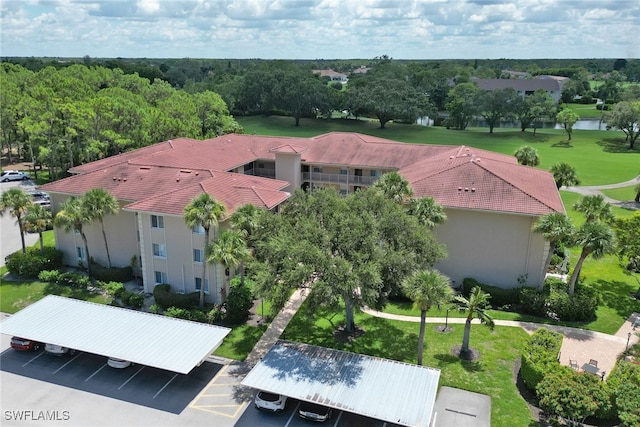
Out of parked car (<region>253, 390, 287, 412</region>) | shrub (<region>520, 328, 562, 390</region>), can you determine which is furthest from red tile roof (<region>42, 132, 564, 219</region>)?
parked car (<region>253, 390, 287, 412</region>)

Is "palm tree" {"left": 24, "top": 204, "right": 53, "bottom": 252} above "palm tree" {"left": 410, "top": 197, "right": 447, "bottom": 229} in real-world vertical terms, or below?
below

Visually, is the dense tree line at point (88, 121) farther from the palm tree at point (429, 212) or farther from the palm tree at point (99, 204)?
the palm tree at point (429, 212)

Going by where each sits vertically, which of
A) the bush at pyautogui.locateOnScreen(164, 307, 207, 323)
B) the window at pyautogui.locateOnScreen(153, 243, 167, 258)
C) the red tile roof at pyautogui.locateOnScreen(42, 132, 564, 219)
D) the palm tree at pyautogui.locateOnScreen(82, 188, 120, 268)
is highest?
the red tile roof at pyautogui.locateOnScreen(42, 132, 564, 219)

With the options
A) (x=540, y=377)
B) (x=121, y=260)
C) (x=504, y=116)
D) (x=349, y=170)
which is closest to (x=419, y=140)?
(x=504, y=116)

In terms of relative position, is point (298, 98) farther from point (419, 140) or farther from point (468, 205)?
point (468, 205)

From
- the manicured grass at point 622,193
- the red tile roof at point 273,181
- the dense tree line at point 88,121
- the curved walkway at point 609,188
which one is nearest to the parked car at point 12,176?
the dense tree line at point 88,121

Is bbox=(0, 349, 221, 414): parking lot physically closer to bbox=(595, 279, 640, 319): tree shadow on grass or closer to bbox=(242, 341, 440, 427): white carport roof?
bbox=(242, 341, 440, 427): white carport roof

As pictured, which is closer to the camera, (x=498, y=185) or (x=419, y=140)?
(x=498, y=185)
